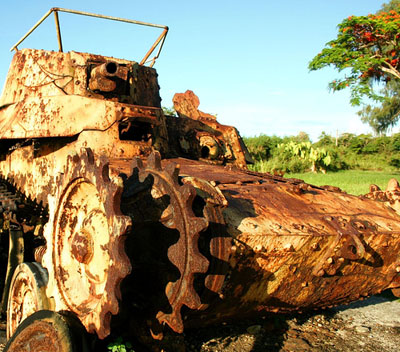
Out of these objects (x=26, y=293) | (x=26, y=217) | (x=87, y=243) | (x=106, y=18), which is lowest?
(x=26, y=293)

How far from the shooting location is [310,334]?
503 centimetres

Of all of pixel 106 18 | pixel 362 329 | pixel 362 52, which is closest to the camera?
pixel 362 329

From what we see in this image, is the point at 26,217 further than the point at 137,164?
Yes

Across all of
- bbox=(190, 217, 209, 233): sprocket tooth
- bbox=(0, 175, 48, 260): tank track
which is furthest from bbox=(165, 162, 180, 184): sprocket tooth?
bbox=(0, 175, 48, 260): tank track

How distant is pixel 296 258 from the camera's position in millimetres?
3764

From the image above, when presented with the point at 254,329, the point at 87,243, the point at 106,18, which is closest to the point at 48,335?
the point at 87,243

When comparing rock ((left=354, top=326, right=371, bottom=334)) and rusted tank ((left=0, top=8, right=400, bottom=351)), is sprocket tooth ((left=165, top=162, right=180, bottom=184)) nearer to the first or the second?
rusted tank ((left=0, top=8, right=400, bottom=351))

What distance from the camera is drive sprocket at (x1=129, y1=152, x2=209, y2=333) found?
10.0 feet

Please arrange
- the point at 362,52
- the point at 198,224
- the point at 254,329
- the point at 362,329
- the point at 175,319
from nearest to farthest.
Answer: the point at 198,224 → the point at 175,319 → the point at 254,329 → the point at 362,329 → the point at 362,52

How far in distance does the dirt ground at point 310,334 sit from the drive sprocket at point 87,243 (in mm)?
1434

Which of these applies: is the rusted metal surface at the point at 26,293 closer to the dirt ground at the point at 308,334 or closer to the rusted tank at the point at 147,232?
the rusted tank at the point at 147,232

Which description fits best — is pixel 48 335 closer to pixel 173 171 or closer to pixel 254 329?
pixel 173 171

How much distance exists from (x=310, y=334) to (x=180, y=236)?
2.59m

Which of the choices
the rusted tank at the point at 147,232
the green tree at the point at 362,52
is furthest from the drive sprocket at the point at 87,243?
the green tree at the point at 362,52
